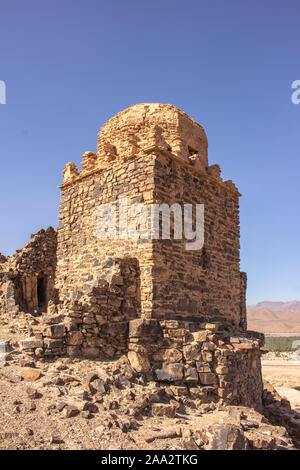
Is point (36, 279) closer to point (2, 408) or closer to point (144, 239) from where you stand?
point (144, 239)

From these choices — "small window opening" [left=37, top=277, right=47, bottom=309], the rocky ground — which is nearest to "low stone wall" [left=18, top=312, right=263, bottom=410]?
the rocky ground

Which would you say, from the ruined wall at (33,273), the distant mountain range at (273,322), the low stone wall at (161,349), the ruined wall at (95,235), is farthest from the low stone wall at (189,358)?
the distant mountain range at (273,322)

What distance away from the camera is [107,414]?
18.5 ft

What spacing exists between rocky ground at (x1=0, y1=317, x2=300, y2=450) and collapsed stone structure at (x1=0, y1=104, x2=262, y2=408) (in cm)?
33

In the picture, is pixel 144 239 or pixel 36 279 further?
pixel 36 279

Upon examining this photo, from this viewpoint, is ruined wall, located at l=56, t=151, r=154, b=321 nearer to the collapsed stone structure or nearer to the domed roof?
the collapsed stone structure

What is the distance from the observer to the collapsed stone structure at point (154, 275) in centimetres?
727

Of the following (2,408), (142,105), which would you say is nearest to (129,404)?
(2,408)

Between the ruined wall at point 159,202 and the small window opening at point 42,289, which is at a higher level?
the ruined wall at point 159,202

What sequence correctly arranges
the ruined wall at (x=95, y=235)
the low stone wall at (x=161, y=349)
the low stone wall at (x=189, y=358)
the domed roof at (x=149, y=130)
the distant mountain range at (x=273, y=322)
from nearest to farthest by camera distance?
the low stone wall at (x=161, y=349) → the low stone wall at (x=189, y=358) → the ruined wall at (x=95, y=235) → the domed roof at (x=149, y=130) → the distant mountain range at (x=273, y=322)

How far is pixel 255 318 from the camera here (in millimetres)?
96188

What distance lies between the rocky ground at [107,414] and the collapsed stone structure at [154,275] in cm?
33

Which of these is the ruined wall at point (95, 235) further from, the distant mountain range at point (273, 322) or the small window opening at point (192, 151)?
the distant mountain range at point (273, 322)

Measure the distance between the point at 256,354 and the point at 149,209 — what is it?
4078mm
